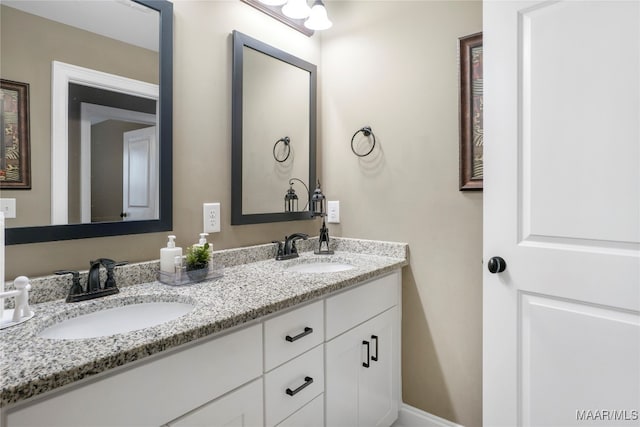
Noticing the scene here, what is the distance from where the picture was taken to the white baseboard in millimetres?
1647

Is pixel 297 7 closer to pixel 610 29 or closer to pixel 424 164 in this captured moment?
pixel 424 164

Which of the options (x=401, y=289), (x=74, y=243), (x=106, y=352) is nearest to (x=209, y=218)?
(x=74, y=243)

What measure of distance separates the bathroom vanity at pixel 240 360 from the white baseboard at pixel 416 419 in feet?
0.27

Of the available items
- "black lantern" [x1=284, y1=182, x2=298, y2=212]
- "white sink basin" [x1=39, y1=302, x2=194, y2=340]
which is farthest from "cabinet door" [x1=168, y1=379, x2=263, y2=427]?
"black lantern" [x1=284, y1=182, x2=298, y2=212]

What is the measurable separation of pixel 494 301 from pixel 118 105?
5.18 feet

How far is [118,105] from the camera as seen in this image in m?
1.25

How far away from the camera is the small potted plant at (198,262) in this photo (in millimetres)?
1269

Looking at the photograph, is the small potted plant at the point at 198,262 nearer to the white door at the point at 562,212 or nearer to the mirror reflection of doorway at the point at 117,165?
the mirror reflection of doorway at the point at 117,165

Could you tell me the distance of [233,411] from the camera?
931mm

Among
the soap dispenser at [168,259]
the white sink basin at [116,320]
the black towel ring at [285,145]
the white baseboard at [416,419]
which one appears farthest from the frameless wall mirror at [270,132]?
the white baseboard at [416,419]

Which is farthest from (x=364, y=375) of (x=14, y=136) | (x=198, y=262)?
(x=14, y=136)

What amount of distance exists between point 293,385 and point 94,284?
2.32 feet

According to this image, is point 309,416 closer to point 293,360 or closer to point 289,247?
point 293,360

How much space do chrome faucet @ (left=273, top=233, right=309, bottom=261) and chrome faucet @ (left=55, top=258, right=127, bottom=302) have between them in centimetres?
75
